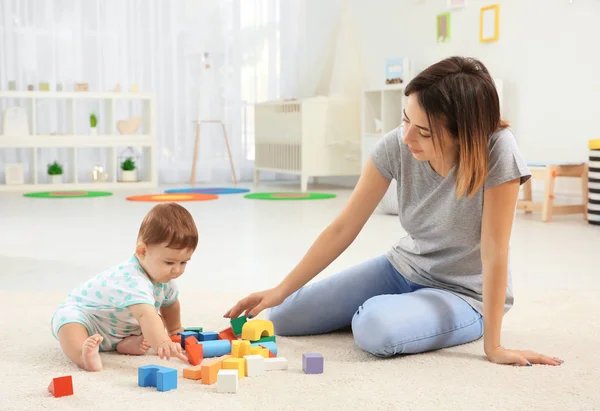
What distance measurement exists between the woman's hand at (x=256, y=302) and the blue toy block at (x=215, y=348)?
12 centimetres

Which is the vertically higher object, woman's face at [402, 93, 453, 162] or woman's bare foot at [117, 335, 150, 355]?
woman's face at [402, 93, 453, 162]

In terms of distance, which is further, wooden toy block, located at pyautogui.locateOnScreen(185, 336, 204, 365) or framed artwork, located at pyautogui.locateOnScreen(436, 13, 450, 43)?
framed artwork, located at pyautogui.locateOnScreen(436, 13, 450, 43)

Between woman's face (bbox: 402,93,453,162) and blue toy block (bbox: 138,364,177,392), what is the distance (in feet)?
1.92

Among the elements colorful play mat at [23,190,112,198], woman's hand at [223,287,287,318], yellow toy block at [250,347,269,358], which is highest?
woman's hand at [223,287,287,318]

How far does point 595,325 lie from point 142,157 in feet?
16.5

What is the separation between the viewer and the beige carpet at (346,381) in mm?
1248

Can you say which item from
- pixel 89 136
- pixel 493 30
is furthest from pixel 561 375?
pixel 89 136

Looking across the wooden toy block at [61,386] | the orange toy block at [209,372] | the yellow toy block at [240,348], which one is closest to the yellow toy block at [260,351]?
the yellow toy block at [240,348]

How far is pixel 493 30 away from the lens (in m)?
4.91

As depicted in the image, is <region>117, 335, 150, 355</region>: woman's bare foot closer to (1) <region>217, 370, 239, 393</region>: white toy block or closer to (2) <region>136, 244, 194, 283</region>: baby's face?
(2) <region>136, 244, 194, 283</region>: baby's face

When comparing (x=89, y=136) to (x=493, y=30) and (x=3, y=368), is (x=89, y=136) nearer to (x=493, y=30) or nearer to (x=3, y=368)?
(x=493, y=30)

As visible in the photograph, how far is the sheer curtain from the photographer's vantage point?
6164 mm

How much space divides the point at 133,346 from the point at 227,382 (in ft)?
1.09

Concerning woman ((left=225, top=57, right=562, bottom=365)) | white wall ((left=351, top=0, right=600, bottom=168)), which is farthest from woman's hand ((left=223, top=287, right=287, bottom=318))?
white wall ((left=351, top=0, right=600, bottom=168))
